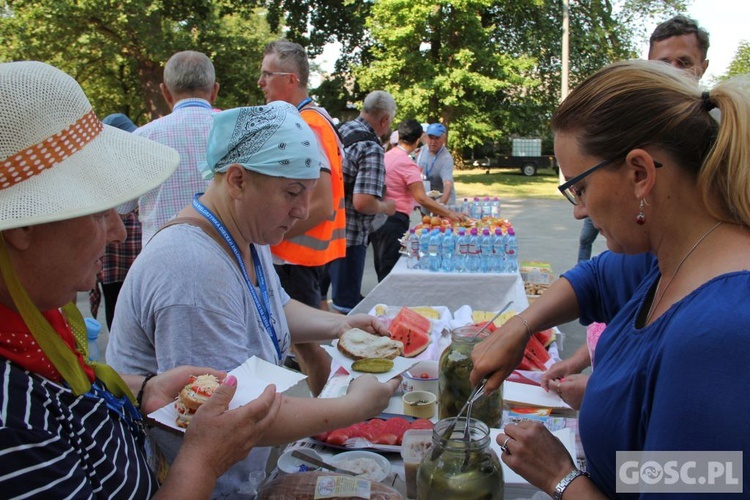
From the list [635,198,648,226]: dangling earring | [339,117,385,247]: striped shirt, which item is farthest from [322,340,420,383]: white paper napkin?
[339,117,385,247]: striped shirt

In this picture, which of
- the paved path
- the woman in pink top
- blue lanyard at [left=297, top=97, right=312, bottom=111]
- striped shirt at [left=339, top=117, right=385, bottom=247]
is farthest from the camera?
the woman in pink top

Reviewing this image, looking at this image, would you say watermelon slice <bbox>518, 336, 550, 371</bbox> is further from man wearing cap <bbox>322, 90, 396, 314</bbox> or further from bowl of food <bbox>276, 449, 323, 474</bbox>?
man wearing cap <bbox>322, 90, 396, 314</bbox>

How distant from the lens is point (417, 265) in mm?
4363

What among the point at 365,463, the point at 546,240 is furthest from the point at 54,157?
the point at 546,240

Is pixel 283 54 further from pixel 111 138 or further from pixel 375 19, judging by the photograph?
pixel 375 19

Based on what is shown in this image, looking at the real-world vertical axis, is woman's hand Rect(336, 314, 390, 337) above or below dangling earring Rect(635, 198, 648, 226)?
below

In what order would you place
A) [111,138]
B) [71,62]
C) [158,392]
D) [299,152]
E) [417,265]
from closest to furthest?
[111,138]
[158,392]
[299,152]
[417,265]
[71,62]

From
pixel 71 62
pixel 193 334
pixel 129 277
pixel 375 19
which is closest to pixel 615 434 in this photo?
pixel 193 334

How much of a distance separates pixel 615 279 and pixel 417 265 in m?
2.53

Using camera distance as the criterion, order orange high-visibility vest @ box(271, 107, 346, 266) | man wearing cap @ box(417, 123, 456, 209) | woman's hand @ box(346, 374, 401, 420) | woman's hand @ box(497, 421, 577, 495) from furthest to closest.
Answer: man wearing cap @ box(417, 123, 456, 209)
orange high-visibility vest @ box(271, 107, 346, 266)
woman's hand @ box(346, 374, 401, 420)
woman's hand @ box(497, 421, 577, 495)

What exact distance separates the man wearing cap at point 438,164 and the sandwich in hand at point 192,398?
21.6 feet

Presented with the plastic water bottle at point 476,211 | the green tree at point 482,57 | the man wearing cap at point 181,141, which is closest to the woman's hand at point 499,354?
the man wearing cap at point 181,141

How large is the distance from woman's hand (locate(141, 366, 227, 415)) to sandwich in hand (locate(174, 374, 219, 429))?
8 centimetres

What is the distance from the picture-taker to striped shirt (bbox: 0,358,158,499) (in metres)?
0.90
